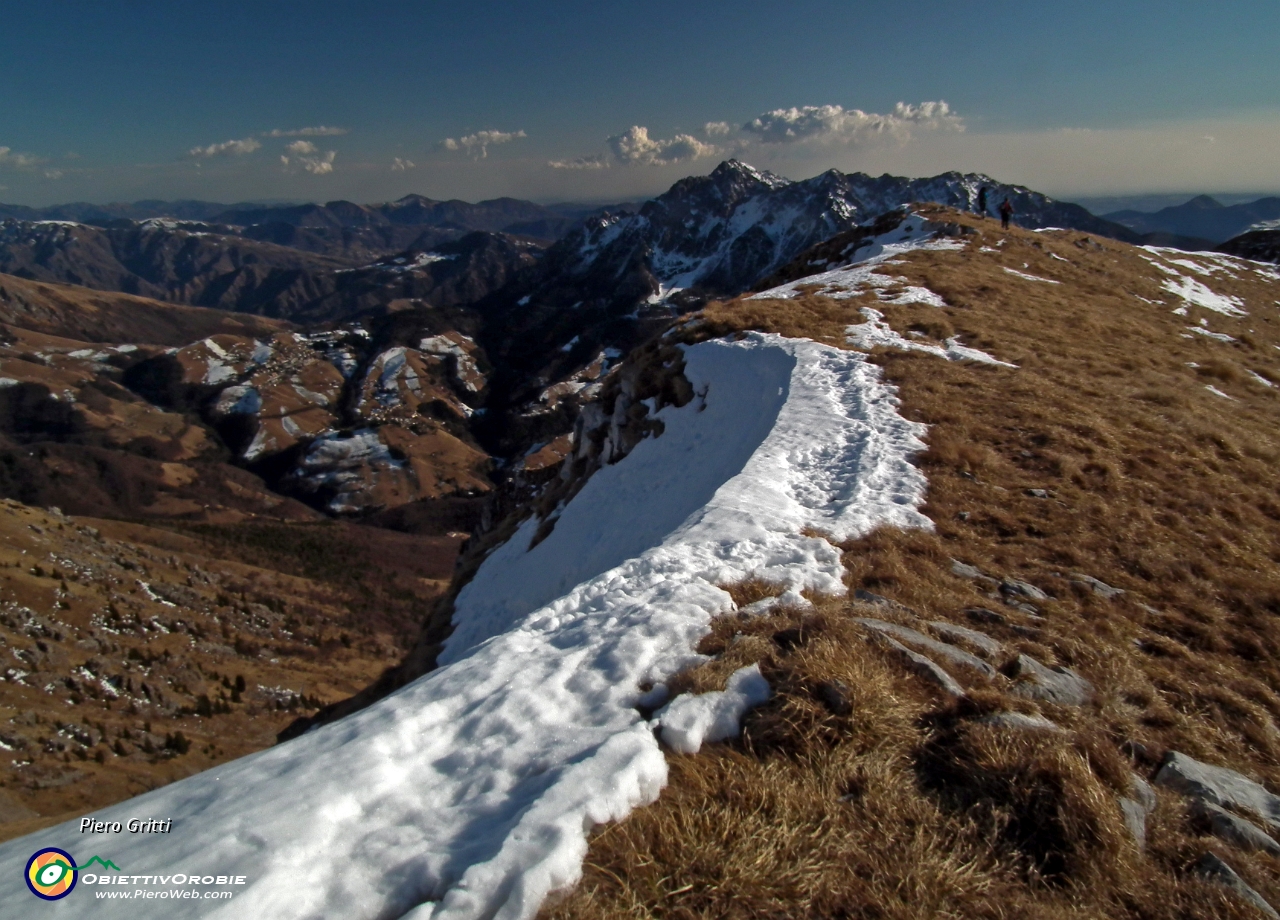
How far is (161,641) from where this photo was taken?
118 meters

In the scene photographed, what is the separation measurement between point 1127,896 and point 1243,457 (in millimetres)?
14893

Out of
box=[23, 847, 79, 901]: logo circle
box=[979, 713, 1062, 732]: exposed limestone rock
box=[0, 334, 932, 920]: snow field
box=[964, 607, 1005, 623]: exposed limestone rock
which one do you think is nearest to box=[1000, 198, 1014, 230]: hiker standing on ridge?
box=[0, 334, 932, 920]: snow field

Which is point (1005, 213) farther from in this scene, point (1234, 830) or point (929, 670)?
point (1234, 830)

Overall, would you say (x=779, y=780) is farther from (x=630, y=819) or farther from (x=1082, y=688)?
(x=1082, y=688)

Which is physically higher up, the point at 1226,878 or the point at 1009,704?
the point at 1009,704

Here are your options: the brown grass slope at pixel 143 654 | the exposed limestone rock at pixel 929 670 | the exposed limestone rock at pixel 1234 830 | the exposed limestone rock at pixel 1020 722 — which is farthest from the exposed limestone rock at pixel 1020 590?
the brown grass slope at pixel 143 654

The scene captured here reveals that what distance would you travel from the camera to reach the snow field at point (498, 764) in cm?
443

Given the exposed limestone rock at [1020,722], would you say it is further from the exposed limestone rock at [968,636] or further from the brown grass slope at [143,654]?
the brown grass slope at [143,654]

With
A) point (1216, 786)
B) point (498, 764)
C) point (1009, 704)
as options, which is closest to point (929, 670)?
point (1009, 704)

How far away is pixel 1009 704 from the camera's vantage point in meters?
5.86

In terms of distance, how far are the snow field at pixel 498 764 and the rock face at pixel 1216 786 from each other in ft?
12.1

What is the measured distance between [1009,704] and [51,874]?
885cm

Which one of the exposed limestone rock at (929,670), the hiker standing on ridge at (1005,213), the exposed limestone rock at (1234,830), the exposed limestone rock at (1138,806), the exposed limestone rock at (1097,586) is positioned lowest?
the exposed limestone rock at (1097,586)

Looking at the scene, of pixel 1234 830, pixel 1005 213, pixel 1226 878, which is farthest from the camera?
pixel 1005 213
